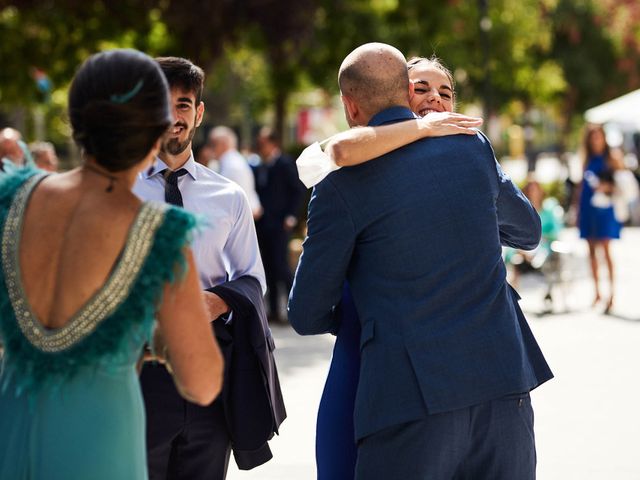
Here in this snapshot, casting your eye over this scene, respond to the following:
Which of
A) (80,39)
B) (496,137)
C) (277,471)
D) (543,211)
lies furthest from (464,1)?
(277,471)

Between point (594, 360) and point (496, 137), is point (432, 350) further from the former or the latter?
point (496, 137)

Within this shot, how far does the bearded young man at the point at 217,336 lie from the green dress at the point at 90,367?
118 centimetres

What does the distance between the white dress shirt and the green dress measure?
4.36ft

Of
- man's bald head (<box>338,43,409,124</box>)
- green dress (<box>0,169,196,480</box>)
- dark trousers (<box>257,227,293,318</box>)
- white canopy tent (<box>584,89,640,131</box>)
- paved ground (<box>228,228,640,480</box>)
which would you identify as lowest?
paved ground (<box>228,228,640,480</box>)

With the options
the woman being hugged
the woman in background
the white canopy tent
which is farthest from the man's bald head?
the white canopy tent

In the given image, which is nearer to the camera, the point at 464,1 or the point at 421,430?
the point at 421,430

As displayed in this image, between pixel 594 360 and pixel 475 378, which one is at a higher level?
pixel 475 378

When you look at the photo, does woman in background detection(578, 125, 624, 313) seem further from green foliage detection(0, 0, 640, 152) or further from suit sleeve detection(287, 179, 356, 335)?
suit sleeve detection(287, 179, 356, 335)

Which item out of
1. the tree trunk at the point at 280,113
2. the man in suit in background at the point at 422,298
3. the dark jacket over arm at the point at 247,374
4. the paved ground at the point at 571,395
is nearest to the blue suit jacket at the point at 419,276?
the man in suit in background at the point at 422,298

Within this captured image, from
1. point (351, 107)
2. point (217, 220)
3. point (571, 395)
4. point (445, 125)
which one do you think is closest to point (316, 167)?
point (351, 107)

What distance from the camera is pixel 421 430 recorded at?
3.36 meters

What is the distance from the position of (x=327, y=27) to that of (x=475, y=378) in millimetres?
17877

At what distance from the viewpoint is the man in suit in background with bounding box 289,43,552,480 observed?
336 cm

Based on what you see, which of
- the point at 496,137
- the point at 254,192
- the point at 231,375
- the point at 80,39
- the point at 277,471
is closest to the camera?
the point at 231,375
